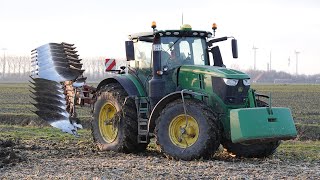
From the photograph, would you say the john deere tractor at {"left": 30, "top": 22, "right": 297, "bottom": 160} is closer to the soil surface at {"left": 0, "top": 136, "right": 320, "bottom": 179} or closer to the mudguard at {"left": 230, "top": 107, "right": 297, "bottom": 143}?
the mudguard at {"left": 230, "top": 107, "right": 297, "bottom": 143}

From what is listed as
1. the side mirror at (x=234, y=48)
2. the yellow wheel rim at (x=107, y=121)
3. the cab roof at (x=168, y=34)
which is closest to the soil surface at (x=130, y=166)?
the yellow wheel rim at (x=107, y=121)

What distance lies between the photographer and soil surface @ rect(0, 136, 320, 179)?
354 inches

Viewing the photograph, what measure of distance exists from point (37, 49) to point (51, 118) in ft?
8.84

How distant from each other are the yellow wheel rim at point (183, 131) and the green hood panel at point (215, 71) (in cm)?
→ 95

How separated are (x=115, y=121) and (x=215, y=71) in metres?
2.48

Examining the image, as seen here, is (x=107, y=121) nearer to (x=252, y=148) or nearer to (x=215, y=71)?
(x=215, y=71)

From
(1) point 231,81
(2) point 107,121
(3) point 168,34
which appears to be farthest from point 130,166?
(3) point 168,34

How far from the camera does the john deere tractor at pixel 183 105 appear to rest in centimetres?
1061

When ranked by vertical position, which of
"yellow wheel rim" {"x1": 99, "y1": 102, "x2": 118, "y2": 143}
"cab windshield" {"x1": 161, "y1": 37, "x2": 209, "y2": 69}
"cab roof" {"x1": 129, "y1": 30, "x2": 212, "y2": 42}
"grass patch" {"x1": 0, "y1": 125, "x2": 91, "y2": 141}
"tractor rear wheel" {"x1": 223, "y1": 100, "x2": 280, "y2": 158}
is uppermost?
"cab roof" {"x1": 129, "y1": 30, "x2": 212, "y2": 42}

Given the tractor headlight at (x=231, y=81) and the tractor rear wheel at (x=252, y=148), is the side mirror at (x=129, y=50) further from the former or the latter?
the tractor rear wheel at (x=252, y=148)

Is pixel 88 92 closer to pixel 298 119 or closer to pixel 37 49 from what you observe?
pixel 37 49

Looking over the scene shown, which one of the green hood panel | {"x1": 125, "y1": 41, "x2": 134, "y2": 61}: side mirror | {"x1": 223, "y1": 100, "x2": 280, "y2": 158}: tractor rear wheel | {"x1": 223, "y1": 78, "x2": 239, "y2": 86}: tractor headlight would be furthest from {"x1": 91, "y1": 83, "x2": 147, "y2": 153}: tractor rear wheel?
{"x1": 223, "y1": 78, "x2": 239, "y2": 86}: tractor headlight

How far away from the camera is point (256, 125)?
10461 mm

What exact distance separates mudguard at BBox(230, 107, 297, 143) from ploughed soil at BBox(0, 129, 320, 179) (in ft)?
1.56
